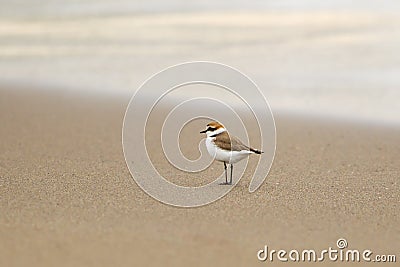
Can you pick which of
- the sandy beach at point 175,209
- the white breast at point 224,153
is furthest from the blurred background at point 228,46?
the white breast at point 224,153

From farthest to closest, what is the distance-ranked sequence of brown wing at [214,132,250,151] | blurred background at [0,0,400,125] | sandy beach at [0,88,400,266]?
blurred background at [0,0,400,125]
brown wing at [214,132,250,151]
sandy beach at [0,88,400,266]

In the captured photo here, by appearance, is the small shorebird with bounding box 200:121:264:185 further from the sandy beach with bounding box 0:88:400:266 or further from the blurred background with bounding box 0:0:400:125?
the blurred background with bounding box 0:0:400:125

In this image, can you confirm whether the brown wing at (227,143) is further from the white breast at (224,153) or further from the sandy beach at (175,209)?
the sandy beach at (175,209)

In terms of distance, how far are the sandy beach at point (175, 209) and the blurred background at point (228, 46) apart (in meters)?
3.01

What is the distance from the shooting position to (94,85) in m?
11.8

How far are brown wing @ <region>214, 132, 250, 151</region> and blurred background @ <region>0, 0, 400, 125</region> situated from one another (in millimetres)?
4181

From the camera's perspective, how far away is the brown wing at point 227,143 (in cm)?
569

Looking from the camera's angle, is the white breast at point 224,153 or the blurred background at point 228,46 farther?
the blurred background at point 228,46

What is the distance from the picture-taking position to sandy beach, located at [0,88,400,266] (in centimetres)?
421

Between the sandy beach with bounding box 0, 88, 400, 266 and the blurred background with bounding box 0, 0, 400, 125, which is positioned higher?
the blurred background with bounding box 0, 0, 400, 125

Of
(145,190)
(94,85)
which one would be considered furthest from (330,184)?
(94,85)

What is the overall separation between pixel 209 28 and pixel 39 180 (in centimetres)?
1006

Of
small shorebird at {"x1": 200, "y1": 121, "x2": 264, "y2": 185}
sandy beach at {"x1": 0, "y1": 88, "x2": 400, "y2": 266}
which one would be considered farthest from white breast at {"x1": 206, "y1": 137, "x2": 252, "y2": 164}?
sandy beach at {"x1": 0, "y1": 88, "x2": 400, "y2": 266}

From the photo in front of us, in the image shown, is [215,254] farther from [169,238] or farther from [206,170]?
[206,170]
